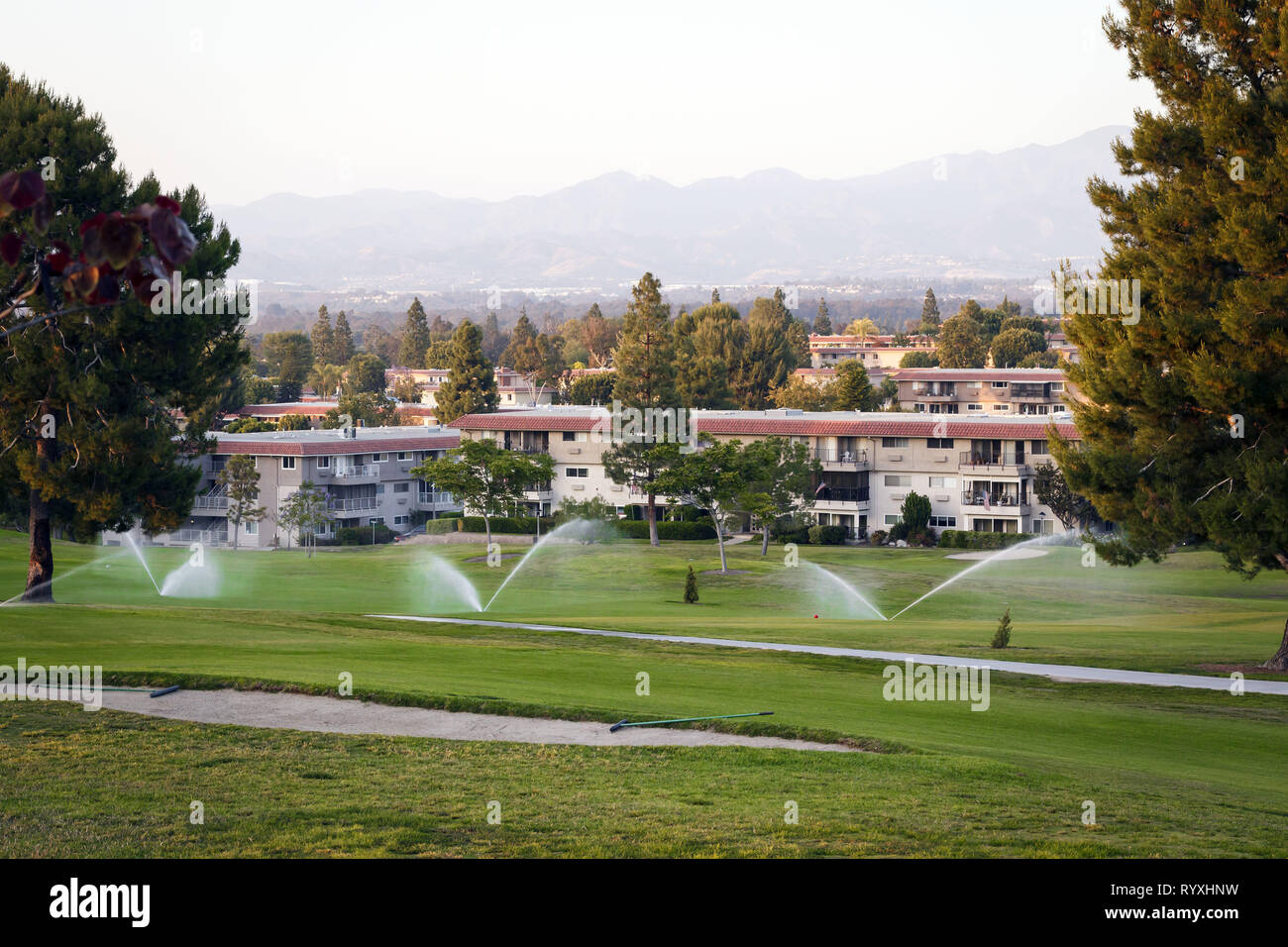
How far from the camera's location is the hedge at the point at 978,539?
3209 inches

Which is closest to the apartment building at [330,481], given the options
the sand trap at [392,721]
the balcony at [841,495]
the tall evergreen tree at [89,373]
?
the balcony at [841,495]

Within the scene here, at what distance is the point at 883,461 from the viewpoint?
9012 centimetres

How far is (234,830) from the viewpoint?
466 inches

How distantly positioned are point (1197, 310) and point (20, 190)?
2786 cm

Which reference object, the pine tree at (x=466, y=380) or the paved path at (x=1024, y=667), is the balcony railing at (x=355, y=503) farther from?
the paved path at (x=1024, y=667)

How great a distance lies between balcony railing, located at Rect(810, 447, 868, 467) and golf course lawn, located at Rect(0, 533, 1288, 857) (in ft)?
153

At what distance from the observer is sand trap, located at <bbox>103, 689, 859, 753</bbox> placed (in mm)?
17859

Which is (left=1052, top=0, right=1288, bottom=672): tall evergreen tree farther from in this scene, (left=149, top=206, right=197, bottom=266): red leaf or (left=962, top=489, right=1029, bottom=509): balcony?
(left=962, top=489, right=1029, bottom=509): balcony

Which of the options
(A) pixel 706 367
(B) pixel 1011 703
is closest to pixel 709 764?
(B) pixel 1011 703

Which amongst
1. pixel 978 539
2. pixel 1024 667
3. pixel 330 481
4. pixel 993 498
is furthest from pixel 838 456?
pixel 1024 667

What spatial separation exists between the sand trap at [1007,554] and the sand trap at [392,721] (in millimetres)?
51486

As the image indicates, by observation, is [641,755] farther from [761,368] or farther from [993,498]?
[761,368]

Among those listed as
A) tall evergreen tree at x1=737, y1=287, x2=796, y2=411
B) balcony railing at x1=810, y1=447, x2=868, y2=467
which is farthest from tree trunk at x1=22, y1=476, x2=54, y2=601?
tall evergreen tree at x1=737, y1=287, x2=796, y2=411
